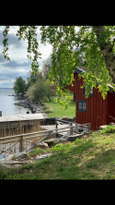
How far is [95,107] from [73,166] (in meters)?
9.86

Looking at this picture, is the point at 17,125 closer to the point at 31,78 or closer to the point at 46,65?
the point at 46,65

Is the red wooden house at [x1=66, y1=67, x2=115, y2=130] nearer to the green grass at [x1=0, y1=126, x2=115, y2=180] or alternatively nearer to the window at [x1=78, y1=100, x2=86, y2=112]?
the window at [x1=78, y1=100, x2=86, y2=112]

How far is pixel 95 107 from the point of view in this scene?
46.9 ft

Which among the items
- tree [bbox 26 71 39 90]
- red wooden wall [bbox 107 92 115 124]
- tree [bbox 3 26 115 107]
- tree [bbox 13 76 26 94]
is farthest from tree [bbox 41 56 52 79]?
tree [bbox 3 26 115 107]

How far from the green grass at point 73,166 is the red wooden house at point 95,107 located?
23.8 feet

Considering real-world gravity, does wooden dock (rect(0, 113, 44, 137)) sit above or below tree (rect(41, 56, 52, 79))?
below

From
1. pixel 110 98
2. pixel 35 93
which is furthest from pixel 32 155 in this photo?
pixel 35 93

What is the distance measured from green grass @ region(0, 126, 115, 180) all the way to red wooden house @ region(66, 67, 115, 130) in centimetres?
725

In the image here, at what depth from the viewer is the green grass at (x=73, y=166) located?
4219mm

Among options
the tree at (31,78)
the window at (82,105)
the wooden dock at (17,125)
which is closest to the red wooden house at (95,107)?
the window at (82,105)

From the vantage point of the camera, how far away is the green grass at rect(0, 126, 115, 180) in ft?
13.8

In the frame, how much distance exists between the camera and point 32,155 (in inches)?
251

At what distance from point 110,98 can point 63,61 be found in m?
8.59
